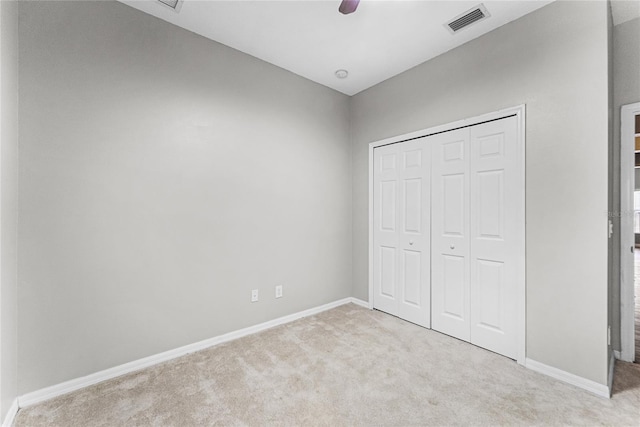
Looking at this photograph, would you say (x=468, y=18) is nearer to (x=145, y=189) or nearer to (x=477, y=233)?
(x=477, y=233)

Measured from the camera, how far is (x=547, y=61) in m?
2.14

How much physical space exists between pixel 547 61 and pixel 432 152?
1078mm

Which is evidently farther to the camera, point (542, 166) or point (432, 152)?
point (432, 152)

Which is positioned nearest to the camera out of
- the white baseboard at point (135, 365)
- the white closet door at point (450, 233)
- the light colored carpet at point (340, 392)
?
the light colored carpet at point (340, 392)

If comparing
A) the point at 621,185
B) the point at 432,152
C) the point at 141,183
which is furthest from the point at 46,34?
the point at 621,185

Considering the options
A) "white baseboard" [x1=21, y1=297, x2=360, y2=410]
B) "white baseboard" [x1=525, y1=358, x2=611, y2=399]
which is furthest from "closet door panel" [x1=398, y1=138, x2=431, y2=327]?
"white baseboard" [x1=21, y1=297, x2=360, y2=410]

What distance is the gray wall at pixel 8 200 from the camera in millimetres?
1557

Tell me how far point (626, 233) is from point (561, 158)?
941mm

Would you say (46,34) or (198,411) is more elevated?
(46,34)

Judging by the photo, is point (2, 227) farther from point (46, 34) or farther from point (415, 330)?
point (415, 330)

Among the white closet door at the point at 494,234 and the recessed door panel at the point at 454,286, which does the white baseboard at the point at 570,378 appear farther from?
the recessed door panel at the point at 454,286

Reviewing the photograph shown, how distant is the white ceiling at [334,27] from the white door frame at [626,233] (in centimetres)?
122

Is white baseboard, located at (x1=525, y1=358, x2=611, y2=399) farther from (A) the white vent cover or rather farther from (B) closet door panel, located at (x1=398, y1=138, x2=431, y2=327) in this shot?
(A) the white vent cover

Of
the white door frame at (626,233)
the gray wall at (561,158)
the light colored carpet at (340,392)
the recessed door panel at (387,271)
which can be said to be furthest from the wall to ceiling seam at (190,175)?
the recessed door panel at (387,271)
